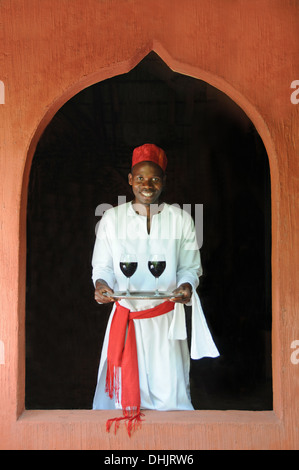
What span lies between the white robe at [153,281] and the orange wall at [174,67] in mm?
370

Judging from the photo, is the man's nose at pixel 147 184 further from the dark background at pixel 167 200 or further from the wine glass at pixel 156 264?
the dark background at pixel 167 200

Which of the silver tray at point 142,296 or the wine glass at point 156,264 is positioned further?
the wine glass at point 156,264

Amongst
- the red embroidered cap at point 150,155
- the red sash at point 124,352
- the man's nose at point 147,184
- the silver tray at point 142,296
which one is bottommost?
the red sash at point 124,352

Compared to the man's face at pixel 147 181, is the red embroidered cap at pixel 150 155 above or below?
above

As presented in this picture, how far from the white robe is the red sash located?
0.06 m

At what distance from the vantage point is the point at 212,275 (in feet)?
19.0

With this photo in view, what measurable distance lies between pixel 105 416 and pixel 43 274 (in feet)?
9.42

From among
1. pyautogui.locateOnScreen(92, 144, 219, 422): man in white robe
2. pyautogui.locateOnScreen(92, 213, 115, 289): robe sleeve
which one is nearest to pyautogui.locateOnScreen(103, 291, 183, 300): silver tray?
pyautogui.locateOnScreen(92, 144, 219, 422): man in white robe

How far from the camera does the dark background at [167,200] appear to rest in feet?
18.2

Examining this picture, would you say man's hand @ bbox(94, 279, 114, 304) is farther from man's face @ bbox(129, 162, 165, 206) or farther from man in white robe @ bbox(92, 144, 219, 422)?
man's face @ bbox(129, 162, 165, 206)

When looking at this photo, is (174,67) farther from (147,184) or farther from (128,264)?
(128,264)

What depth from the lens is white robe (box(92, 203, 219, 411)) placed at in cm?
338

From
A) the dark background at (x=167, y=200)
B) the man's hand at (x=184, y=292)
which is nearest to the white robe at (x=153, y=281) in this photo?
the man's hand at (x=184, y=292)
